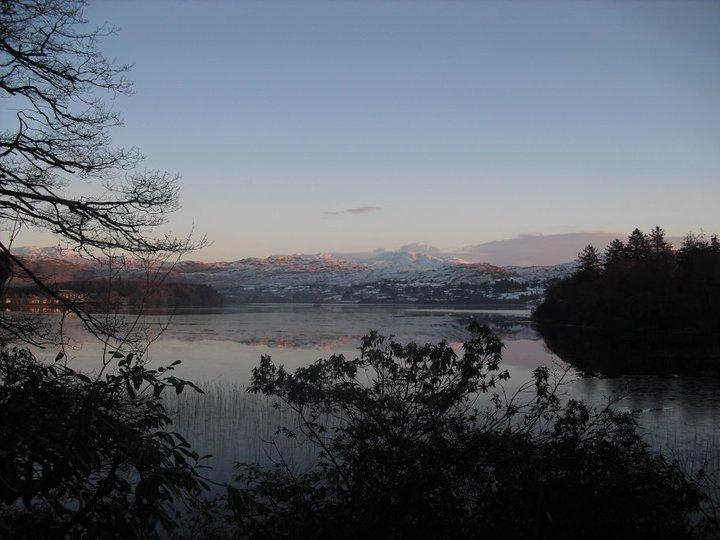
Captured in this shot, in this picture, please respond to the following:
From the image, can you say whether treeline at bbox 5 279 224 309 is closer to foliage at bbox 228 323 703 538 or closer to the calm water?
the calm water

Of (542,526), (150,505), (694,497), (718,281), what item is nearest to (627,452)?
(694,497)

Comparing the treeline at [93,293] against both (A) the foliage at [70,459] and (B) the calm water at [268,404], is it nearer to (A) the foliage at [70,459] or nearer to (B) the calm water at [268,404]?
(B) the calm water at [268,404]

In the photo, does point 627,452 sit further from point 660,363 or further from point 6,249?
point 660,363

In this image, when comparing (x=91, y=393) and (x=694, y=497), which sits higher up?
(x=91, y=393)

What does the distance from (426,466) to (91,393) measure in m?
5.47

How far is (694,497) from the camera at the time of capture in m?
6.87

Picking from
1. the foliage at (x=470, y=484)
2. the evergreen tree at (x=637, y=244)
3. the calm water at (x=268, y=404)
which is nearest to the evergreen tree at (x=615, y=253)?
the evergreen tree at (x=637, y=244)

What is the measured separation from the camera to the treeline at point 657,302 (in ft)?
172

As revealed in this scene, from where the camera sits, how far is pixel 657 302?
56.7 m

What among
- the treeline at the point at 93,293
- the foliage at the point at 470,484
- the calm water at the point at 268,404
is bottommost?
the calm water at the point at 268,404

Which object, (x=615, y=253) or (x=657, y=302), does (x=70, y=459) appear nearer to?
(x=657, y=302)

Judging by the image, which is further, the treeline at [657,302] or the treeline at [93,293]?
the treeline at [657,302]

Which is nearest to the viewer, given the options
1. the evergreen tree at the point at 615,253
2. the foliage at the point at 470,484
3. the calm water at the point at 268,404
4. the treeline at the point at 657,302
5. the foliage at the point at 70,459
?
the foliage at the point at 70,459

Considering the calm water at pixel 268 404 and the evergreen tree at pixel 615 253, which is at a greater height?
the evergreen tree at pixel 615 253
